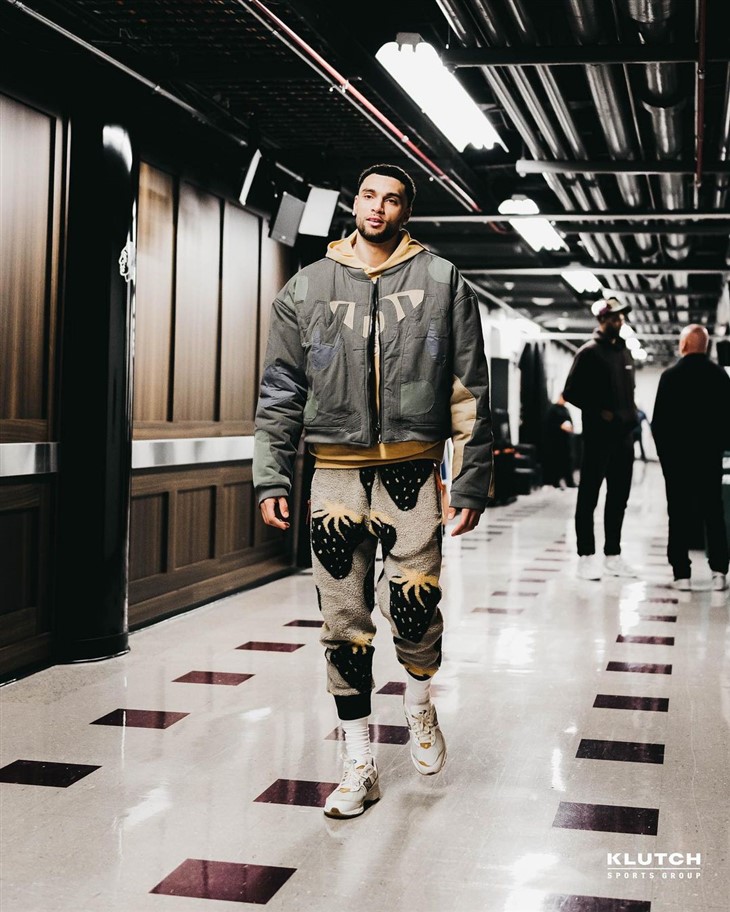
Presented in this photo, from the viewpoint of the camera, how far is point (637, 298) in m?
13.5

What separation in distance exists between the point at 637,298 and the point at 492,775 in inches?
453

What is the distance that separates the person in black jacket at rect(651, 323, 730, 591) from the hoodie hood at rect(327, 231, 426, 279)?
3424 mm

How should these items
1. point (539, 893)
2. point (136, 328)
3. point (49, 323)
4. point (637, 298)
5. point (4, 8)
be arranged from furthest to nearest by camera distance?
point (637, 298) → point (136, 328) → point (49, 323) → point (4, 8) → point (539, 893)

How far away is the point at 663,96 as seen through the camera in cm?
501

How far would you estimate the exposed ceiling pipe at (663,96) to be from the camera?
3924 mm

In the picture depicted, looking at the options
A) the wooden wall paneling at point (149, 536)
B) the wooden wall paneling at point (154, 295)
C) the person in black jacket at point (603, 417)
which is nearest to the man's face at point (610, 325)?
the person in black jacket at point (603, 417)

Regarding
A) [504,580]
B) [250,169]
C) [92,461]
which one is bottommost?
[504,580]

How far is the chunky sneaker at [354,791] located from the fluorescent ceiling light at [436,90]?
2750 millimetres

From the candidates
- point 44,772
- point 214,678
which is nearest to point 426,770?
point 44,772

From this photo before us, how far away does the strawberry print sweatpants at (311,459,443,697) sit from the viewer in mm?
2445

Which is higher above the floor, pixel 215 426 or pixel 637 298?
pixel 637 298

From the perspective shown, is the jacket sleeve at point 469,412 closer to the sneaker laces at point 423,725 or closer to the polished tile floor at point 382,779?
the sneaker laces at point 423,725

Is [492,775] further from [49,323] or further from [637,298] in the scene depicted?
[637,298]

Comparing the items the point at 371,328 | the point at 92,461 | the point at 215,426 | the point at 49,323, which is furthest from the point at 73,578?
the point at 371,328
